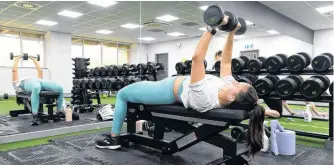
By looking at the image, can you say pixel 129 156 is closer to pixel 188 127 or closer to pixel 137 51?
pixel 188 127

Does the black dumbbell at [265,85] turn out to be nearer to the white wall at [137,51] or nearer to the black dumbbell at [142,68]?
the black dumbbell at [142,68]

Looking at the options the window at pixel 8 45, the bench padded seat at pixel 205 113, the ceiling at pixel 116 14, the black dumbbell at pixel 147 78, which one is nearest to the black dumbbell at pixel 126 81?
the black dumbbell at pixel 147 78

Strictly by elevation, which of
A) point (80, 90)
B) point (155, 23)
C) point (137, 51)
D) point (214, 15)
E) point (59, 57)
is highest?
point (155, 23)

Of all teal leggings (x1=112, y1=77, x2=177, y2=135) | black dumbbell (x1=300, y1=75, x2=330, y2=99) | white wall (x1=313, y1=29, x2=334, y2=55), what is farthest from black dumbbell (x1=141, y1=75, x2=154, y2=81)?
white wall (x1=313, y1=29, x2=334, y2=55)

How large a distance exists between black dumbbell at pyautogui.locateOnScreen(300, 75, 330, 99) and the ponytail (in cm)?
125

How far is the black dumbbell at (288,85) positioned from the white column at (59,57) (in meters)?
3.10

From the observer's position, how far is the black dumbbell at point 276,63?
2.99 meters

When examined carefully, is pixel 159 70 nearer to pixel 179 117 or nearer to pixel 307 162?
pixel 179 117

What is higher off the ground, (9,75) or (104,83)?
(9,75)

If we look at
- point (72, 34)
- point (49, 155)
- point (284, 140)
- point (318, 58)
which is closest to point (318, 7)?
point (318, 58)

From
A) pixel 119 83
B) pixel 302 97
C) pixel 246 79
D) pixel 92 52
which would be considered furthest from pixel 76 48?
pixel 302 97

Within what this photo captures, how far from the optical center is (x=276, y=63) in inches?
118

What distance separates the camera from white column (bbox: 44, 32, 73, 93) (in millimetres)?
3784

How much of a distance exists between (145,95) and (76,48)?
2785 millimetres
